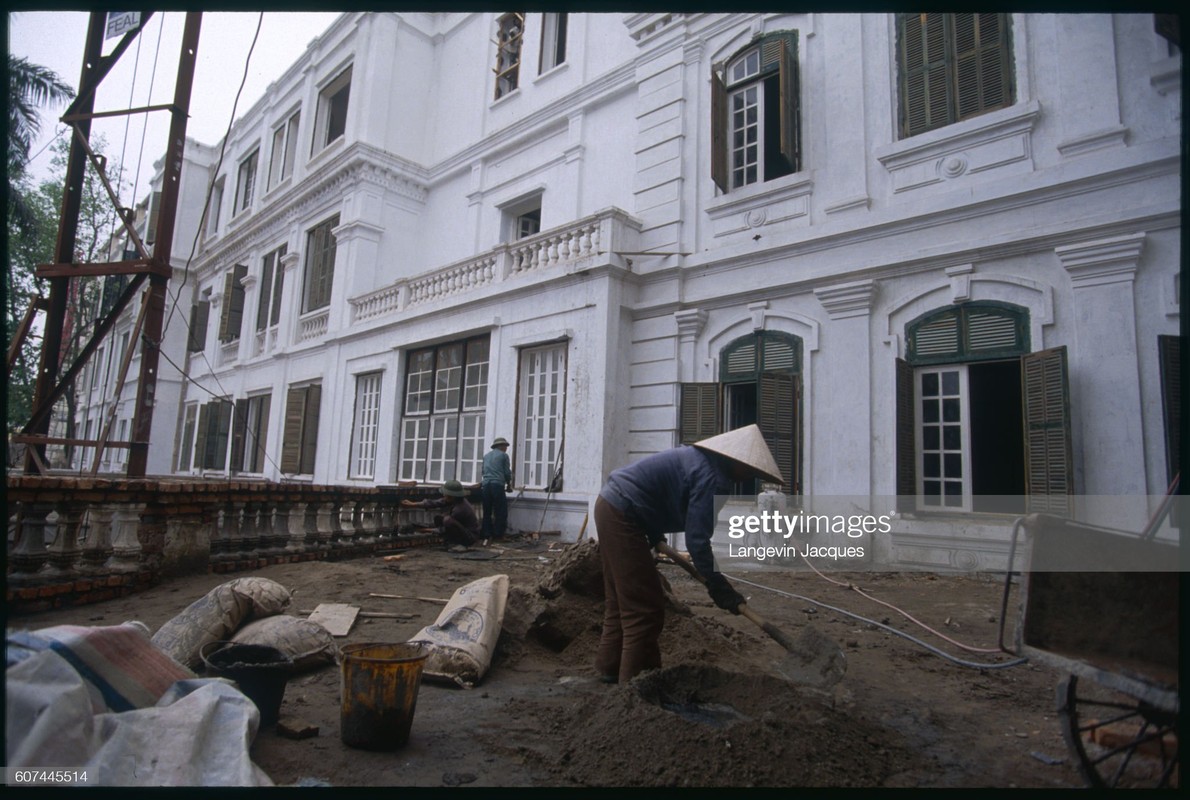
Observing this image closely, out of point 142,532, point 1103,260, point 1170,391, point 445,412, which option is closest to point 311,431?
point 445,412

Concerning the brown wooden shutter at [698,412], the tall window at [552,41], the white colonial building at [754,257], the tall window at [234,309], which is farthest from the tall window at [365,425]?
the tall window at [234,309]

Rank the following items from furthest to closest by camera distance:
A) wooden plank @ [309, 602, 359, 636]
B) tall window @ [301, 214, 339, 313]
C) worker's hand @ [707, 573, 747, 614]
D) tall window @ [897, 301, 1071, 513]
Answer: tall window @ [301, 214, 339, 313] < tall window @ [897, 301, 1071, 513] < wooden plank @ [309, 602, 359, 636] < worker's hand @ [707, 573, 747, 614]

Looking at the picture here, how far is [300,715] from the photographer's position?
129 inches

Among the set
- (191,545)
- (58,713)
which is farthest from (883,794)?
(191,545)

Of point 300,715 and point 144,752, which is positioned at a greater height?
point 144,752

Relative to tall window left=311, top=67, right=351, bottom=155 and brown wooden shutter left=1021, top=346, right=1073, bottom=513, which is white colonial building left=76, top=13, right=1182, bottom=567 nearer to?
brown wooden shutter left=1021, top=346, right=1073, bottom=513

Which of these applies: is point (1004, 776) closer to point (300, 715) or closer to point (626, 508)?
point (626, 508)

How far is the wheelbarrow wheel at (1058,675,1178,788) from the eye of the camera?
2215mm

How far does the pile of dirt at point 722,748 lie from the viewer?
2.61 m

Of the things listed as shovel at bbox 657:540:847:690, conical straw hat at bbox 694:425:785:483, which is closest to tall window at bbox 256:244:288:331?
conical straw hat at bbox 694:425:785:483

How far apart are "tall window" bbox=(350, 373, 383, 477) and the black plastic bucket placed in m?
11.3

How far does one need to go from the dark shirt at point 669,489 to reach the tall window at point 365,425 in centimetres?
1129

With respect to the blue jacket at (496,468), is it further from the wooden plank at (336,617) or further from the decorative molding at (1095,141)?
the decorative molding at (1095,141)

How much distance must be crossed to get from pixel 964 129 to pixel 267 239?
18.0 metres
